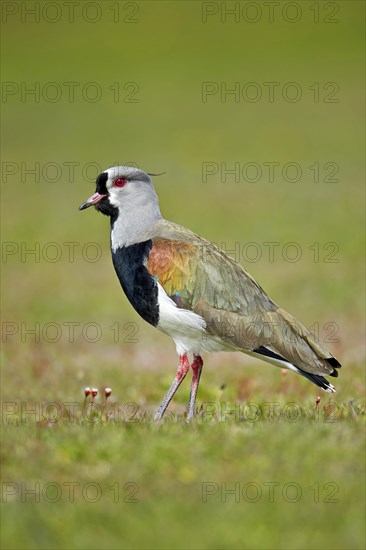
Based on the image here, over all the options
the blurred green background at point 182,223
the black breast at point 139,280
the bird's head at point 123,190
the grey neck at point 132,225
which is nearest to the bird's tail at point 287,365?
the blurred green background at point 182,223

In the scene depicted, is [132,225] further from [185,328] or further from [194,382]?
[194,382]

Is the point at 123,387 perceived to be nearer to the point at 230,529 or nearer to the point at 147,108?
the point at 230,529

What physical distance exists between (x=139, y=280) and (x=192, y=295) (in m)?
0.47

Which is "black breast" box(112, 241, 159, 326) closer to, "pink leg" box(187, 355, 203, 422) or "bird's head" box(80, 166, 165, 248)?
"bird's head" box(80, 166, 165, 248)

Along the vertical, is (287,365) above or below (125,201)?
below

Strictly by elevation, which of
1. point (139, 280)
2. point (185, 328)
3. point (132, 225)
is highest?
point (132, 225)

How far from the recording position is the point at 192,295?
848 cm

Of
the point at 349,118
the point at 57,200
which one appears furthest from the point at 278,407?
the point at 349,118

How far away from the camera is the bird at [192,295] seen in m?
8.47

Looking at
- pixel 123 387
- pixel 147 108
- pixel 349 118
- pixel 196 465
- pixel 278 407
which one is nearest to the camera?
pixel 196 465

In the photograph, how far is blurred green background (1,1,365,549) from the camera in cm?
632

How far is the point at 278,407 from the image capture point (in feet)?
31.4

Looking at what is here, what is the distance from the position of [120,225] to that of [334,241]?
10.8 metres

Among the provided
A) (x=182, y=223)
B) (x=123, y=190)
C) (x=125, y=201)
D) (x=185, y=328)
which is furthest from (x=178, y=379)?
(x=182, y=223)
